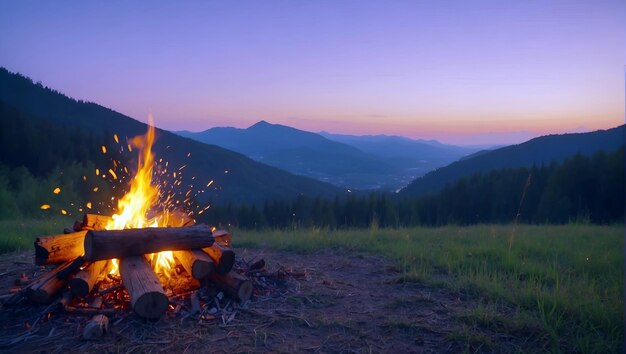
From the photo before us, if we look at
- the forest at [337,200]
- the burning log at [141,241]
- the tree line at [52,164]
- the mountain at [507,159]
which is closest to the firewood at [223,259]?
the burning log at [141,241]

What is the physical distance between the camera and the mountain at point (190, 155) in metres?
80.8

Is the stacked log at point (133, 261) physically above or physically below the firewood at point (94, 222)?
below

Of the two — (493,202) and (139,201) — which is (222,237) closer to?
(139,201)

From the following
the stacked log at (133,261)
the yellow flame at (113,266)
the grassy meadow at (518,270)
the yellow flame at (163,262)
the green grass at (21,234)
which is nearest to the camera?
the grassy meadow at (518,270)

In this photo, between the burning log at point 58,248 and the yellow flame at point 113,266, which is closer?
the burning log at point 58,248

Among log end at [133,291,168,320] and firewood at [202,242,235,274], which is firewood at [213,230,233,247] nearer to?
firewood at [202,242,235,274]

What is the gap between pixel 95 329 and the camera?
12.8 ft

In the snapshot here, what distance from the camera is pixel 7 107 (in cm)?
4147

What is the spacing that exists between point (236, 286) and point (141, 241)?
45.0 inches

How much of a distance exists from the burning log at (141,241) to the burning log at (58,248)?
0.45m

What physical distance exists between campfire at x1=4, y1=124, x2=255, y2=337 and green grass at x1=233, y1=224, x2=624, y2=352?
2363 mm

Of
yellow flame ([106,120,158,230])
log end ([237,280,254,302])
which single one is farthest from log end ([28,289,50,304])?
log end ([237,280,254,302])

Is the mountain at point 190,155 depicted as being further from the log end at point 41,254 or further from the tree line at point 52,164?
the log end at point 41,254

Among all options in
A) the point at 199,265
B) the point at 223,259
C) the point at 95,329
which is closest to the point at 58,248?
the point at 95,329
